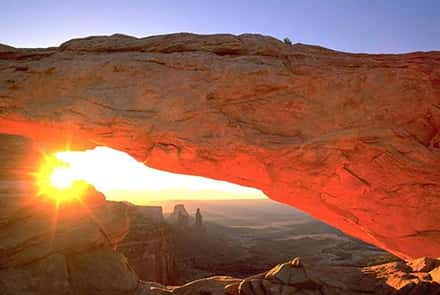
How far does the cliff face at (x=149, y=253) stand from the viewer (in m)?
35.4

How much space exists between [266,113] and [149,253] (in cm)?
2660

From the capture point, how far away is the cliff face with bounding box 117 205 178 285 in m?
35.4

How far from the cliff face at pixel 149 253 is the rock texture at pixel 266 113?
2312 centimetres

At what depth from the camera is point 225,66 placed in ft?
46.2

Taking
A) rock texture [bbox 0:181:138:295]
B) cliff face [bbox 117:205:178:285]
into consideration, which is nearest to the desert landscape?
rock texture [bbox 0:181:138:295]

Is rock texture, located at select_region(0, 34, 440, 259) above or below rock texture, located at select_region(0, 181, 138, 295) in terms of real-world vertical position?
above

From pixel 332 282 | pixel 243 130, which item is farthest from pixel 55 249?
pixel 332 282

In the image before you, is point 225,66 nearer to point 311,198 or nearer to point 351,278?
point 311,198

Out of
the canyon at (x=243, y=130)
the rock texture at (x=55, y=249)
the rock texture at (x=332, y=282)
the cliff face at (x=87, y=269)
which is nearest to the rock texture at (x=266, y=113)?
the canyon at (x=243, y=130)

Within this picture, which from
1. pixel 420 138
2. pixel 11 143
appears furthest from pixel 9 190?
pixel 420 138

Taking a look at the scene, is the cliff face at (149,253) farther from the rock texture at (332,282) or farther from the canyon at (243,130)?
the rock texture at (332,282)

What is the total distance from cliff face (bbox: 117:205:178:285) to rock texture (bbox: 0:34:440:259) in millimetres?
23124

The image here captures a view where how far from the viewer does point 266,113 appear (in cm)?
1419

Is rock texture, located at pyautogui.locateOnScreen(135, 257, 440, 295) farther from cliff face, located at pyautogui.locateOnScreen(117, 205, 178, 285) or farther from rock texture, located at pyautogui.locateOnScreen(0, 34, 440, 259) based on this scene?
cliff face, located at pyautogui.locateOnScreen(117, 205, 178, 285)
